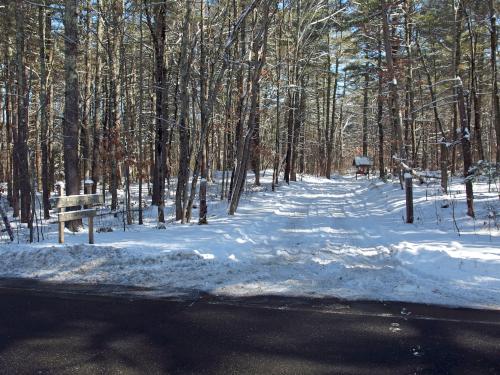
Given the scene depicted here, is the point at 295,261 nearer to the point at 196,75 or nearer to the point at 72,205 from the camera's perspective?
the point at 72,205

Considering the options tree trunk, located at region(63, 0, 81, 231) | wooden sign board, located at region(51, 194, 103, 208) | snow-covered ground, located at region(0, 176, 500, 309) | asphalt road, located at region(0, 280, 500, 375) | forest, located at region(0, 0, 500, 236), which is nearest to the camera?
asphalt road, located at region(0, 280, 500, 375)

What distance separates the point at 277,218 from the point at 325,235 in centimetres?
339

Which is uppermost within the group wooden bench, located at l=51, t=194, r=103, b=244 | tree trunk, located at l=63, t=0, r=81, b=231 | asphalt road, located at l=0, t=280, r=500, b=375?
tree trunk, located at l=63, t=0, r=81, b=231

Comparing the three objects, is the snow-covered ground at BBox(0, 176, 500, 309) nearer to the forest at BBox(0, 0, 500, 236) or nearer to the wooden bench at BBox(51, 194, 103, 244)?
the wooden bench at BBox(51, 194, 103, 244)

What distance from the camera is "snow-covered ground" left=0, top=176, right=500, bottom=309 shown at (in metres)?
6.20

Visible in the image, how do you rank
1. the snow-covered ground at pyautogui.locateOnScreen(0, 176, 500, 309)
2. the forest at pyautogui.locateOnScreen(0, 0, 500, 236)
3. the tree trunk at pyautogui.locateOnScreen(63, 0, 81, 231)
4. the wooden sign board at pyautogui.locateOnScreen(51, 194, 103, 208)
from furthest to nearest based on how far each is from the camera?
the forest at pyautogui.locateOnScreen(0, 0, 500, 236) < the tree trunk at pyautogui.locateOnScreen(63, 0, 81, 231) < the wooden sign board at pyautogui.locateOnScreen(51, 194, 103, 208) < the snow-covered ground at pyautogui.locateOnScreen(0, 176, 500, 309)

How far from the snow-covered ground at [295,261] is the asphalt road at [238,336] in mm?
708

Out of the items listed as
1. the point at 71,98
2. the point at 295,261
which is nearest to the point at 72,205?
the point at 295,261

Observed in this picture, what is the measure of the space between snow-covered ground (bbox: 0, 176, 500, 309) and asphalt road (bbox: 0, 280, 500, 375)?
2.32 ft

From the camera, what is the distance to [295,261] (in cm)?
802

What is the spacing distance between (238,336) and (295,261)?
12.4 ft

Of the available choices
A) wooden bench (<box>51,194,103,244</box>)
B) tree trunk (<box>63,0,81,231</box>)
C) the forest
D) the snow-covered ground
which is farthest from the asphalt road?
tree trunk (<box>63,0,81,231</box>)

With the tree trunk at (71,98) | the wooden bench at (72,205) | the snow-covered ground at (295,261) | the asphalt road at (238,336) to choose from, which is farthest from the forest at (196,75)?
the asphalt road at (238,336)

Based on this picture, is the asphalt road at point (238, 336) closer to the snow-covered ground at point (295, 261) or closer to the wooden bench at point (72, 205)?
the snow-covered ground at point (295, 261)
